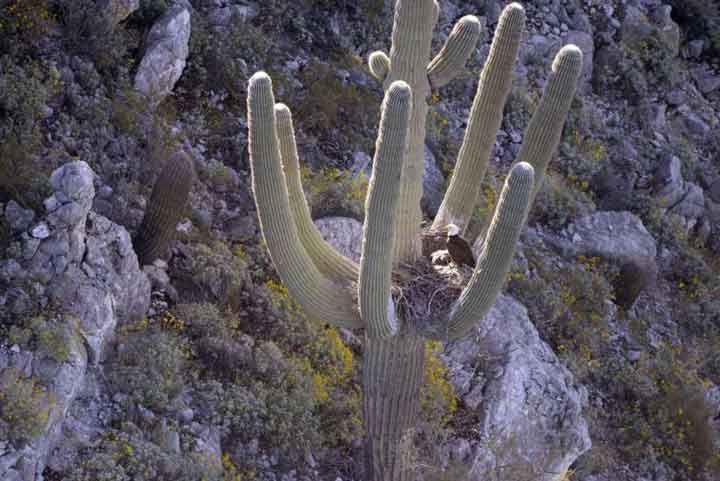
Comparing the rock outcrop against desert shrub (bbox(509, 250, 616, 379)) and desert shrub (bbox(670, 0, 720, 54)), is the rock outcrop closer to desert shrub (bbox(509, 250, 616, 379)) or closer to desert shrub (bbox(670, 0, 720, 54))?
desert shrub (bbox(509, 250, 616, 379))

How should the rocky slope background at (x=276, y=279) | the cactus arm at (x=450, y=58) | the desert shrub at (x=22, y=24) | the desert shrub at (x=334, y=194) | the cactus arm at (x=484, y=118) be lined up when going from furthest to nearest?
1. the desert shrub at (x=334, y=194)
2. the desert shrub at (x=22, y=24)
3. the cactus arm at (x=484, y=118)
4. the cactus arm at (x=450, y=58)
5. the rocky slope background at (x=276, y=279)

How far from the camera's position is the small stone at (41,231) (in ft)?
19.3

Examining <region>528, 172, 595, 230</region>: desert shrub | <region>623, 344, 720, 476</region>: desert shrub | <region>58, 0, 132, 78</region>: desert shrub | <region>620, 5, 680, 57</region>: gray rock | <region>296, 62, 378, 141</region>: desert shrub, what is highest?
Answer: <region>58, 0, 132, 78</region>: desert shrub

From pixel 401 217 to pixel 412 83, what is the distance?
912mm

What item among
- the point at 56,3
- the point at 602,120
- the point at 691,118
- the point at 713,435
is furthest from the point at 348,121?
the point at 691,118

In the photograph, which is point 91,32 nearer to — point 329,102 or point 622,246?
point 329,102

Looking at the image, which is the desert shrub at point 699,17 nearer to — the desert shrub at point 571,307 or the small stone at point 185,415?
the desert shrub at point 571,307

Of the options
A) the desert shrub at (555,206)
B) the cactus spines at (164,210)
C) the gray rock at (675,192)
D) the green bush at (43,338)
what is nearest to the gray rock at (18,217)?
the green bush at (43,338)

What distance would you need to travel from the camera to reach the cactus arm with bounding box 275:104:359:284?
19.7 ft

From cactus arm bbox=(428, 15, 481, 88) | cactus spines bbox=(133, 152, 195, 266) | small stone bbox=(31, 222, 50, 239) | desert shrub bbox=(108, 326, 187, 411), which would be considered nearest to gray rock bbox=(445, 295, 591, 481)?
desert shrub bbox=(108, 326, 187, 411)

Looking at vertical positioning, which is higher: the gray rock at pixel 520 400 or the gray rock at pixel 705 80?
the gray rock at pixel 705 80

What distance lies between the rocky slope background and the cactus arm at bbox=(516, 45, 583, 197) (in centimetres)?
211

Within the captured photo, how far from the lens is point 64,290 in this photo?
19.2 ft

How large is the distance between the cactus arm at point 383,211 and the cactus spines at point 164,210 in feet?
5.92
